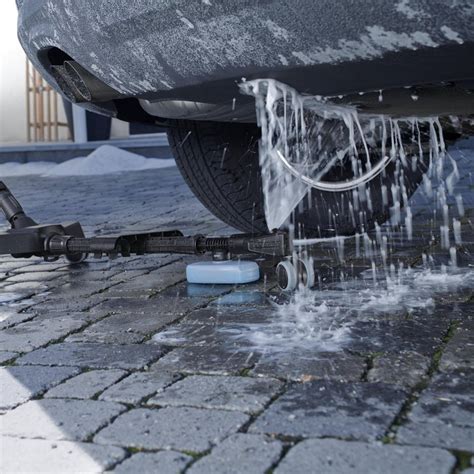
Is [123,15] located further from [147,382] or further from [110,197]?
[110,197]

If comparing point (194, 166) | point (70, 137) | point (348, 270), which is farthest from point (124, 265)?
point (70, 137)

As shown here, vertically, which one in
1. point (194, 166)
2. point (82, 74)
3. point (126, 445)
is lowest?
point (126, 445)

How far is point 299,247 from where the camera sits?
329 centimetres

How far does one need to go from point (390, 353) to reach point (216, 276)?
0.97 metres

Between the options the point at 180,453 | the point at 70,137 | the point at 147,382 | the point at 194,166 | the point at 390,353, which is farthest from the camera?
the point at 70,137

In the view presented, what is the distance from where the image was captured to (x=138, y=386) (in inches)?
68.0

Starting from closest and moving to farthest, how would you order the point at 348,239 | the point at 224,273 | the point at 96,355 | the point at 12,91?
1. the point at 96,355
2. the point at 224,273
3. the point at 348,239
4. the point at 12,91

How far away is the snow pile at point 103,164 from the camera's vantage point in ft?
30.5

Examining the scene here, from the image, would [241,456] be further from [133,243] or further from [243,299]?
[133,243]

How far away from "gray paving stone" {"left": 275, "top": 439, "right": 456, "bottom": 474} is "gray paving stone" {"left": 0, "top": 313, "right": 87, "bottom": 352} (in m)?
0.94

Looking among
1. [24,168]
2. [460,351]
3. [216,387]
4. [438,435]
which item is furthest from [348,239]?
[24,168]

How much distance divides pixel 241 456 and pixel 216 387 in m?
0.35

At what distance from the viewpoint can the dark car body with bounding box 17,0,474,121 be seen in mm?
1603

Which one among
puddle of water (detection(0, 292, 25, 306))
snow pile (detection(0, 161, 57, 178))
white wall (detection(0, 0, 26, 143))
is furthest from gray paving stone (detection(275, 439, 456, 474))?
white wall (detection(0, 0, 26, 143))
